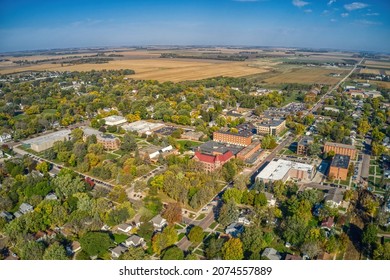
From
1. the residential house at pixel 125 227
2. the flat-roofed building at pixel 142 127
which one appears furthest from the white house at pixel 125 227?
the flat-roofed building at pixel 142 127

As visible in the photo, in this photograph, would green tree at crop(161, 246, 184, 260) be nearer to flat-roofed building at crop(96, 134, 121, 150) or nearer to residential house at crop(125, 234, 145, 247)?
residential house at crop(125, 234, 145, 247)

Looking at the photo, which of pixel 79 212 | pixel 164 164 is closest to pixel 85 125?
pixel 164 164

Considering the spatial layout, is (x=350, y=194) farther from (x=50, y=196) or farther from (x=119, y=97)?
(x=119, y=97)

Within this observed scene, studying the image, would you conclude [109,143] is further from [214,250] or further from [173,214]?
[214,250]

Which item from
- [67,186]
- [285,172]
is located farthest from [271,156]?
[67,186]

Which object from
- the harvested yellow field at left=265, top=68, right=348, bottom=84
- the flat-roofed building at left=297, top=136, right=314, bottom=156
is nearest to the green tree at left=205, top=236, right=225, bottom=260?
the flat-roofed building at left=297, top=136, right=314, bottom=156
